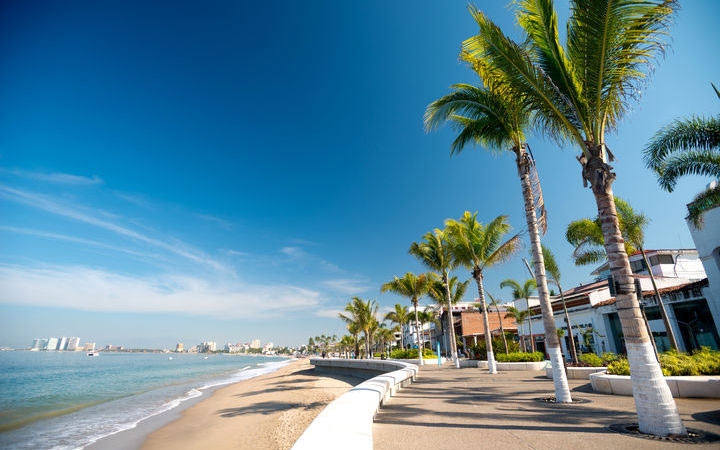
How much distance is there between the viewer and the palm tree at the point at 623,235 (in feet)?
48.3

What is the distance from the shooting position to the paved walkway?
449 cm

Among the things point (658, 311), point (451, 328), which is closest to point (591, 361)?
point (451, 328)

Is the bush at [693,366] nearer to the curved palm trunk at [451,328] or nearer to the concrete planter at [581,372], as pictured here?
the concrete planter at [581,372]

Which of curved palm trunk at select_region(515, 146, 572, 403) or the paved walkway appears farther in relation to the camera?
curved palm trunk at select_region(515, 146, 572, 403)

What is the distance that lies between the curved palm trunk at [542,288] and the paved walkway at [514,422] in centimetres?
61

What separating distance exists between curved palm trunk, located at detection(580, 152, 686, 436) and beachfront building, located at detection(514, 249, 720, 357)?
9.69 meters

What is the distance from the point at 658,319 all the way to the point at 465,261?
13.2 metres

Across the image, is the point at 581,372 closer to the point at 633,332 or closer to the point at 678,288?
the point at 633,332

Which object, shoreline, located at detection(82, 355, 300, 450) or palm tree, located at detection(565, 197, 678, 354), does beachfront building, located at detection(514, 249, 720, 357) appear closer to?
palm tree, located at detection(565, 197, 678, 354)

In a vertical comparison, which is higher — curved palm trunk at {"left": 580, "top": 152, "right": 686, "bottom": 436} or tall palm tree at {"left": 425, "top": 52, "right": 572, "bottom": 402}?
tall palm tree at {"left": 425, "top": 52, "right": 572, "bottom": 402}

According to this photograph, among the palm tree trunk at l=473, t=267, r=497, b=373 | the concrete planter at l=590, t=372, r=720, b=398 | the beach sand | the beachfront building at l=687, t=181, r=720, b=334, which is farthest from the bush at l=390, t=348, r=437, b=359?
the concrete planter at l=590, t=372, r=720, b=398

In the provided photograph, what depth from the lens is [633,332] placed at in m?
5.02

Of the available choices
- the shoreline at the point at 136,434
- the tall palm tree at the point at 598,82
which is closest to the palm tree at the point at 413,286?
the shoreline at the point at 136,434

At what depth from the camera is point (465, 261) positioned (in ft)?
65.4
